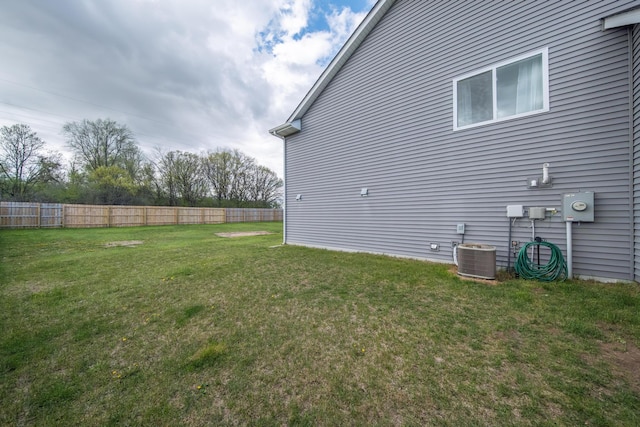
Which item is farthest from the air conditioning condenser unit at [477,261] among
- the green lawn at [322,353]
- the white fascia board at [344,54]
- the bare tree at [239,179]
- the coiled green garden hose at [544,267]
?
the bare tree at [239,179]

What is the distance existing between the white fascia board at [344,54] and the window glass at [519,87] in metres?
3.57

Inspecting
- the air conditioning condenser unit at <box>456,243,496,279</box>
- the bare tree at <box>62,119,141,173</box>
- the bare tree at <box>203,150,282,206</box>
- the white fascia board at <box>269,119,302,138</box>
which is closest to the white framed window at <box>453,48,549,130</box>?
the air conditioning condenser unit at <box>456,243,496,279</box>

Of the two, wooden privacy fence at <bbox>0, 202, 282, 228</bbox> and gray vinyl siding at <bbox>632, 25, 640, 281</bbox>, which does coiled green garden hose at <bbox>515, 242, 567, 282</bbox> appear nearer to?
gray vinyl siding at <bbox>632, 25, 640, 281</bbox>

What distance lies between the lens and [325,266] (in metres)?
5.29

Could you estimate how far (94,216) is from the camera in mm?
15984

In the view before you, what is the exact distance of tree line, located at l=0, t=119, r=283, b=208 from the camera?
17.6 metres

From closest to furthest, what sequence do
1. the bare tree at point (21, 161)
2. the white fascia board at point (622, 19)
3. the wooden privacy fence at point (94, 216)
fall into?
1. the white fascia board at point (622, 19)
2. the wooden privacy fence at point (94, 216)
3. the bare tree at point (21, 161)

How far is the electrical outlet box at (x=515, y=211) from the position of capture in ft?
13.9

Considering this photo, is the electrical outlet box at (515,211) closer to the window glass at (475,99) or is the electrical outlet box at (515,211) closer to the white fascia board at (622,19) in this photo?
the window glass at (475,99)

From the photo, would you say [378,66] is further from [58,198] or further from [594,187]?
[58,198]

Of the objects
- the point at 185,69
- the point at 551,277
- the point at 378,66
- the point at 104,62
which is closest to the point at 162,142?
the point at 104,62

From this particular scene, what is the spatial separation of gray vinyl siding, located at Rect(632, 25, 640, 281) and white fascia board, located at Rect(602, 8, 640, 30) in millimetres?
198

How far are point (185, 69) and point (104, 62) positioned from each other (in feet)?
14.9

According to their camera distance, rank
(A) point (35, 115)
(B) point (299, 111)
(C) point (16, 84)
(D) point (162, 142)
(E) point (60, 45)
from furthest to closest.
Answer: (D) point (162, 142) < (A) point (35, 115) < (C) point (16, 84) < (E) point (60, 45) < (B) point (299, 111)
